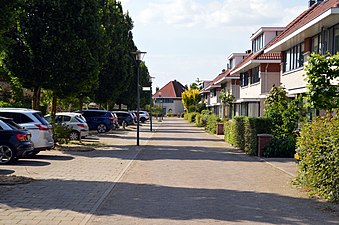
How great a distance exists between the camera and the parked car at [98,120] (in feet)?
112

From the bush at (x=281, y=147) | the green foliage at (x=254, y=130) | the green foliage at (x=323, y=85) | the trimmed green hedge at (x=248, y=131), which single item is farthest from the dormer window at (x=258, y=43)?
the green foliage at (x=323, y=85)

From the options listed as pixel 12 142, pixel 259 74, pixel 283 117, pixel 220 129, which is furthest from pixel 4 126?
pixel 220 129

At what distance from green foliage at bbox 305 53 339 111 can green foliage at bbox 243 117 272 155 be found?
6.55 meters

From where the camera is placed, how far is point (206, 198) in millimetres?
9680

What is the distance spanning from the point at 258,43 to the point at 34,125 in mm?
27666

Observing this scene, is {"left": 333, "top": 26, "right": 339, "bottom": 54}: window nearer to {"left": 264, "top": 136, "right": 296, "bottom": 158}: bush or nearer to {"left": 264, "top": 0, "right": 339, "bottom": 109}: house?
{"left": 264, "top": 0, "right": 339, "bottom": 109}: house

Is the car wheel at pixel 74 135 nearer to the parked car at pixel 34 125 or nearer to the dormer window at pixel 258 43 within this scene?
the parked car at pixel 34 125

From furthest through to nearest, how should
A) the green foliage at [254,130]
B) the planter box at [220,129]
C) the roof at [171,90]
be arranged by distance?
the roof at [171,90]
the planter box at [220,129]
the green foliage at [254,130]

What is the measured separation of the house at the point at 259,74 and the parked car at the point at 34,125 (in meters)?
18.5

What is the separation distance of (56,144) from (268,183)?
Result: 11.8 metres

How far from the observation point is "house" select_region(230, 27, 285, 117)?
32781 mm

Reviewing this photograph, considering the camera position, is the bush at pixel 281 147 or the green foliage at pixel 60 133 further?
the green foliage at pixel 60 133

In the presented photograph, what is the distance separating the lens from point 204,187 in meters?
11.1

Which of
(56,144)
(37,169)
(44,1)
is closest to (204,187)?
(37,169)
